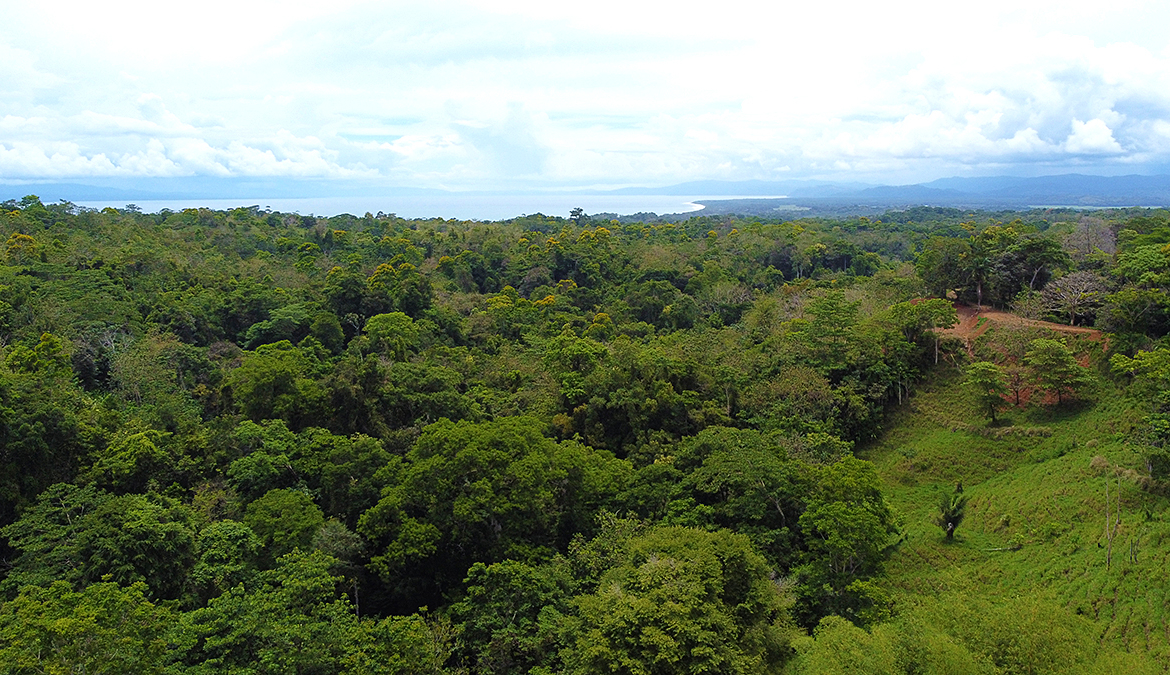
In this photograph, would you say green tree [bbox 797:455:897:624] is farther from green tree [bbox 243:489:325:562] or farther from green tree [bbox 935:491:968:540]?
green tree [bbox 243:489:325:562]

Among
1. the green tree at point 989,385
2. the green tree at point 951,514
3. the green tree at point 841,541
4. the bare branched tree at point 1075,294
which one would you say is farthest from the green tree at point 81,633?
the bare branched tree at point 1075,294

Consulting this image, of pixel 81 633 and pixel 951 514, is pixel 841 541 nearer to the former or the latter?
pixel 951 514

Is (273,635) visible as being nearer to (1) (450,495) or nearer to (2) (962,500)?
(1) (450,495)

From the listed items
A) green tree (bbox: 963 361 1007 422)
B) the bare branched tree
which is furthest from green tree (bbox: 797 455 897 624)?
the bare branched tree

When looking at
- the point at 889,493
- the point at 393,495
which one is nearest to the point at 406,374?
the point at 393,495

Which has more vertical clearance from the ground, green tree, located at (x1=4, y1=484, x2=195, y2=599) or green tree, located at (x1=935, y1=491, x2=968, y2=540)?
green tree, located at (x1=4, y1=484, x2=195, y2=599)

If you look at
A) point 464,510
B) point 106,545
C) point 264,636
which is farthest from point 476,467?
point 106,545
